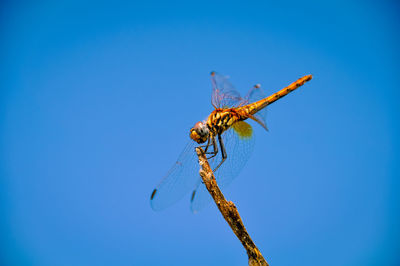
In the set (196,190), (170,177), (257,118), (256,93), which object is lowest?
(196,190)

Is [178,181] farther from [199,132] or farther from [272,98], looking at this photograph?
[272,98]

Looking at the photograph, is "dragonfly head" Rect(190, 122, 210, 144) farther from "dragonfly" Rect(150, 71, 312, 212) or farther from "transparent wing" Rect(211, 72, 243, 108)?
"transparent wing" Rect(211, 72, 243, 108)

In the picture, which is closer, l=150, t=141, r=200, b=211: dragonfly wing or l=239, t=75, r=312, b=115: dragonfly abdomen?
l=150, t=141, r=200, b=211: dragonfly wing

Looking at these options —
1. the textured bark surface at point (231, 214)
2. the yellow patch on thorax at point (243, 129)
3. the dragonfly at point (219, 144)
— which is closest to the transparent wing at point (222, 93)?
the dragonfly at point (219, 144)

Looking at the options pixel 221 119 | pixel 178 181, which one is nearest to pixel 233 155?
pixel 221 119

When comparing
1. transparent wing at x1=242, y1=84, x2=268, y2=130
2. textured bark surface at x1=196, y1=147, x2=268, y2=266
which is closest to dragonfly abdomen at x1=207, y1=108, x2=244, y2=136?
transparent wing at x1=242, y1=84, x2=268, y2=130

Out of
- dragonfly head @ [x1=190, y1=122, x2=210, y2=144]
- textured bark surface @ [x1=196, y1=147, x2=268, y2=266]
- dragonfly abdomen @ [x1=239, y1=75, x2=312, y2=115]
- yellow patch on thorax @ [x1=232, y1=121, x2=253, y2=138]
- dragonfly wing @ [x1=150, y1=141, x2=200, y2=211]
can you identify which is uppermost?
dragonfly abdomen @ [x1=239, y1=75, x2=312, y2=115]

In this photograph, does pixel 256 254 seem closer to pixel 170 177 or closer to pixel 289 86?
pixel 170 177

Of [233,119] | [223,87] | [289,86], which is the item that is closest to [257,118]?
[233,119]
